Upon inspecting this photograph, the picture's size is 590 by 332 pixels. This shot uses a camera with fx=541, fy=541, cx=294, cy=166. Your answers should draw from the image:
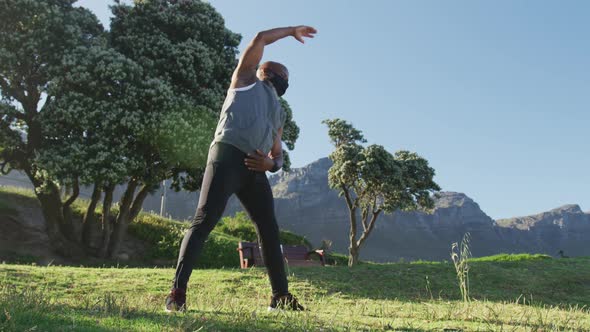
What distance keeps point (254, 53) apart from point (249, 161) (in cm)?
93

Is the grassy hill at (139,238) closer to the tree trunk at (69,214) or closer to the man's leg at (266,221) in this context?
the tree trunk at (69,214)

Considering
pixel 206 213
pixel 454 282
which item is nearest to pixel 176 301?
pixel 206 213

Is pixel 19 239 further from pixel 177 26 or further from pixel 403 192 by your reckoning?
pixel 403 192

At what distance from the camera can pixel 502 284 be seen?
11.7 metres

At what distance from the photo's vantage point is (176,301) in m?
4.28

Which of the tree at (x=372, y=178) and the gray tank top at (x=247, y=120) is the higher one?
the tree at (x=372, y=178)

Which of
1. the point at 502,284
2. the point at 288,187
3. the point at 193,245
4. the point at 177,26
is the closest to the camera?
the point at 193,245

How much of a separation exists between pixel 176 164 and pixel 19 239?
Answer: 7.37 meters

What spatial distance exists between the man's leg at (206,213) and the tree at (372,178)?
67.1ft

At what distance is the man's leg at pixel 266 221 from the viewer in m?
4.81

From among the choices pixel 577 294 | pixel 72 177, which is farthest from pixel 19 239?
pixel 577 294

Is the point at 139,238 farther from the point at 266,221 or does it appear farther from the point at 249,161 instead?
the point at 249,161

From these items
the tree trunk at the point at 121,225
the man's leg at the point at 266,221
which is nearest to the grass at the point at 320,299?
the man's leg at the point at 266,221

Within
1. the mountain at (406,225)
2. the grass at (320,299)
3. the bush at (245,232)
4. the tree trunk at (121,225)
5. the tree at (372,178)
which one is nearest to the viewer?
the grass at (320,299)
